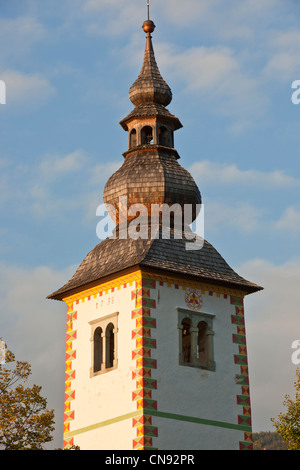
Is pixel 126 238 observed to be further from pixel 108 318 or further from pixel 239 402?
pixel 239 402

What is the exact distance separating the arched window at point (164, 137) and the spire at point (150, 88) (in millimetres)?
1428

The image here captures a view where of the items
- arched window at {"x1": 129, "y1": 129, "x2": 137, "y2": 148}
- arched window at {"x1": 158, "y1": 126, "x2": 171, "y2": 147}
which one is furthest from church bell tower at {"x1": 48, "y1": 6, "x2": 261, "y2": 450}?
arched window at {"x1": 129, "y1": 129, "x2": 137, "y2": 148}

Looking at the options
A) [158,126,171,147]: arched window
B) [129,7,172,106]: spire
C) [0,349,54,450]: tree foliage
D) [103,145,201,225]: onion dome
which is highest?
[129,7,172,106]: spire

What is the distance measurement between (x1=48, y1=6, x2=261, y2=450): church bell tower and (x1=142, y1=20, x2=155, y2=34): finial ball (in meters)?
6.45

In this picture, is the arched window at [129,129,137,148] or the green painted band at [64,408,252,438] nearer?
the green painted band at [64,408,252,438]

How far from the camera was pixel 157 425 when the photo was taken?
41.1 metres

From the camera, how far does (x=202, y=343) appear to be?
146 ft

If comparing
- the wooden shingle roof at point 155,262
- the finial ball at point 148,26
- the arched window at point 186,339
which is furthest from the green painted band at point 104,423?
the finial ball at point 148,26

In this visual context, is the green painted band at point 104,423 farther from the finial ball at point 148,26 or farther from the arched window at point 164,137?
the finial ball at point 148,26

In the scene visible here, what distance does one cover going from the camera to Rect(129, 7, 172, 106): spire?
5009 centimetres

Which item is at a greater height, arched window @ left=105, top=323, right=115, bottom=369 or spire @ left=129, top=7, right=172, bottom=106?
spire @ left=129, top=7, right=172, bottom=106

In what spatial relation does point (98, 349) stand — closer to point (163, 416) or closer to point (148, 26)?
point (163, 416)

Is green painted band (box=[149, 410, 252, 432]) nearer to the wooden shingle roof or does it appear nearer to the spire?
the wooden shingle roof

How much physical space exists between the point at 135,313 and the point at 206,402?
409 centimetres
